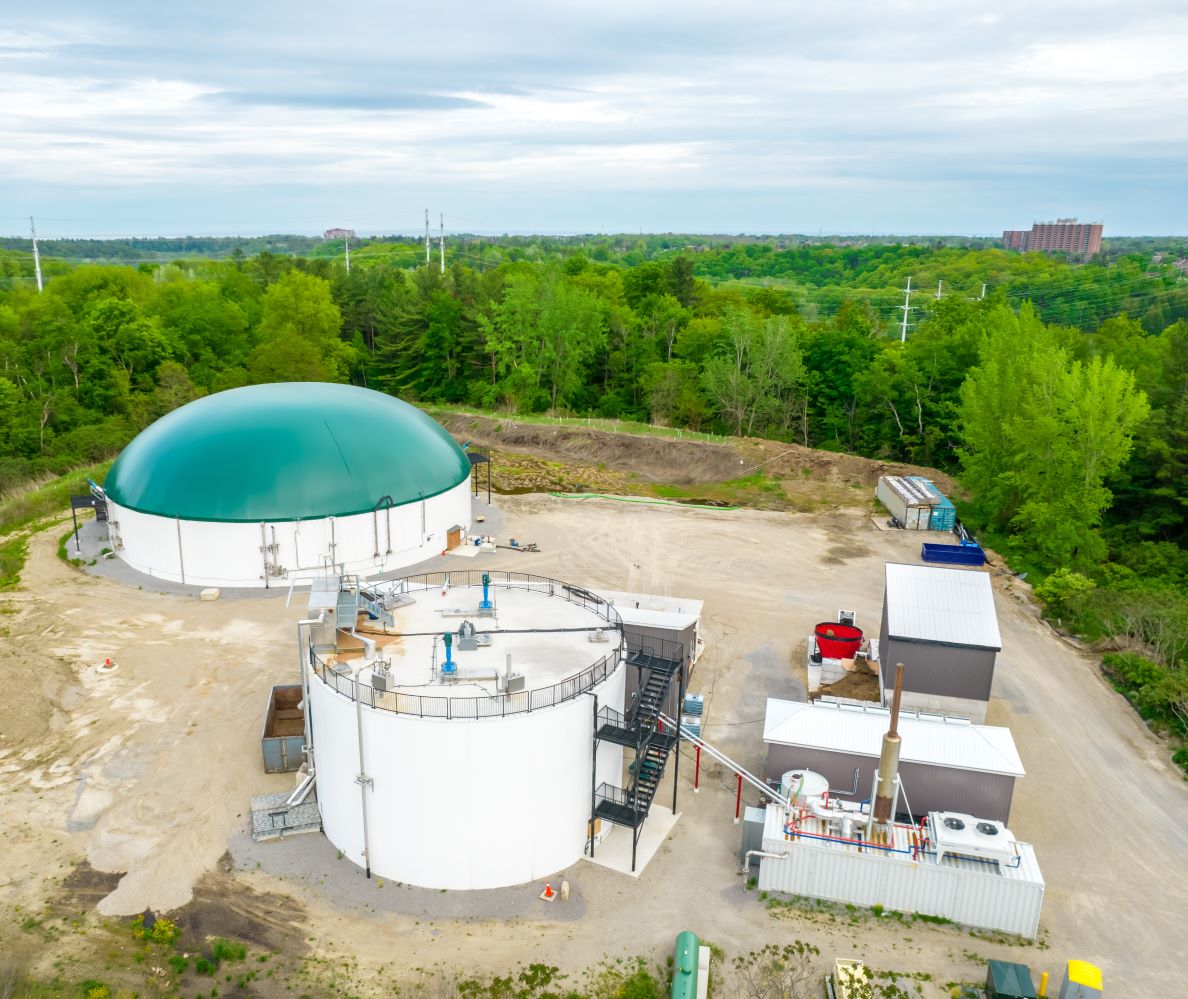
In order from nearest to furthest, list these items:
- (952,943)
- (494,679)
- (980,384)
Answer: (952,943), (494,679), (980,384)

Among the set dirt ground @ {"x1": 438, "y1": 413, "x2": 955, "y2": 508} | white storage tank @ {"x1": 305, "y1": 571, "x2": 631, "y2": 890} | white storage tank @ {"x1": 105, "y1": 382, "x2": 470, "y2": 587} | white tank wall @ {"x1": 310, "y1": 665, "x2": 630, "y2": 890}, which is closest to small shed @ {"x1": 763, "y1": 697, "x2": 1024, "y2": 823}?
white storage tank @ {"x1": 305, "y1": 571, "x2": 631, "y2": 890}

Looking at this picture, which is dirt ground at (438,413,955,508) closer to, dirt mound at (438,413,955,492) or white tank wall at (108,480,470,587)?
dirt mound at (438,413,955,492)

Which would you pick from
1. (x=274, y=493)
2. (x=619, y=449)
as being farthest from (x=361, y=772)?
(x=619, y=449)

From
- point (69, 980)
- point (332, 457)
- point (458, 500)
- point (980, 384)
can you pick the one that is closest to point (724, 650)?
point (458, 500)

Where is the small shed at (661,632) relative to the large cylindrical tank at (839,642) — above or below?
above

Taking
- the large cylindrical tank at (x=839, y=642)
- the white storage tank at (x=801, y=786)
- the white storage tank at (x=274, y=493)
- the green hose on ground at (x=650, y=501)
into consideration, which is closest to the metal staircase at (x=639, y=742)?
the white storage tank at (x=801, y=786)

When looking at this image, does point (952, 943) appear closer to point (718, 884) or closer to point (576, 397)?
point (718, 884)

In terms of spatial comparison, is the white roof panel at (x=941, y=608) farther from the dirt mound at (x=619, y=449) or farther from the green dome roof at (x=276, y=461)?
the dirt mound at (x=619, y=449)
